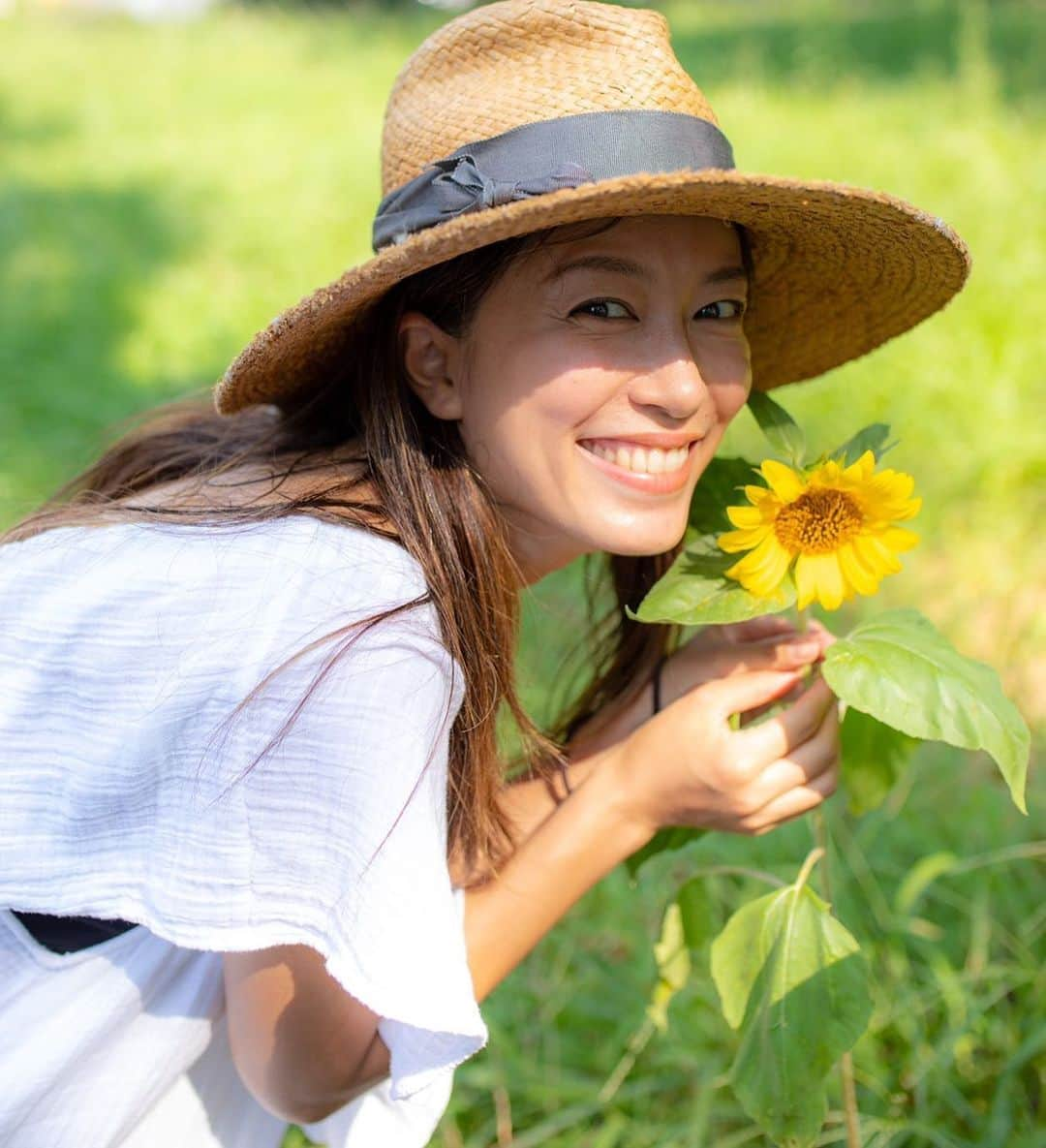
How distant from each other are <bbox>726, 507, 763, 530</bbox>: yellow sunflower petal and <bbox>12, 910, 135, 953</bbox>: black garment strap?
77 cm

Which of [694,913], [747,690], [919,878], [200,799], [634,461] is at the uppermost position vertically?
[634,461]

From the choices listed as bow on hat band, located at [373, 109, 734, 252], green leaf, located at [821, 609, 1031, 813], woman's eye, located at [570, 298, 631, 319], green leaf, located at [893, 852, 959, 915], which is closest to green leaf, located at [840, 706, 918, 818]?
green leaf, located at [821, 609, 1031, 813]

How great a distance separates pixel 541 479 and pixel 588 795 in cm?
35

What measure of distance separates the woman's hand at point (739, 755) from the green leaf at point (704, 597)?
110 millimetres

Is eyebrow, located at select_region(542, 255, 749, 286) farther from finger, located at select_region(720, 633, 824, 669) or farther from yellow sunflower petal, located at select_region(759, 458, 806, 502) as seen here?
finger, located at select_region(720, 633, 824, 669)

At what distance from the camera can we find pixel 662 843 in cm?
162

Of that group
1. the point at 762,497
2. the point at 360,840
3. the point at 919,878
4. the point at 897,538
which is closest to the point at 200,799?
the point at 360,840

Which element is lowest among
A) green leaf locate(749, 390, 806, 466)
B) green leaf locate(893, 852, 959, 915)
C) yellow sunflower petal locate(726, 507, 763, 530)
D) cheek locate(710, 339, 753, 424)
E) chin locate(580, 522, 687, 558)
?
green leaf locate(893, 852, 959, 915)

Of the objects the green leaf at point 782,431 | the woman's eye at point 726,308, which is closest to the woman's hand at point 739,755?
the green leaf at point 782,431

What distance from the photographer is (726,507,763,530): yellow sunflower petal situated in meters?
1.32

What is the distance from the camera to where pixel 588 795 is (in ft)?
4.94

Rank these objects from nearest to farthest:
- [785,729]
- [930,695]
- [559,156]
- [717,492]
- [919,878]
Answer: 1. [930,695]
2. [559,156]
3. [785,729]
4. [717,492]
5. [919,878]

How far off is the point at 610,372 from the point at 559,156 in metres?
0.21

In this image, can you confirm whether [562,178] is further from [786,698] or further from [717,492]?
[786,698]
